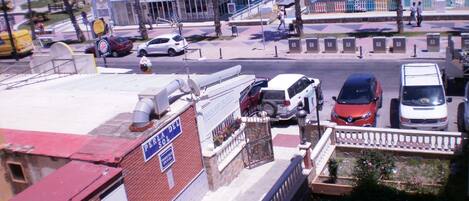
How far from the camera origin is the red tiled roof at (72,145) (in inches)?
507

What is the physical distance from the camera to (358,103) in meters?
20.4

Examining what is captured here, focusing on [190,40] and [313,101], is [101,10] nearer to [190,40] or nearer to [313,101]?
[190,40]

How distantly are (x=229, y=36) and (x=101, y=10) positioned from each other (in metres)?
19.3

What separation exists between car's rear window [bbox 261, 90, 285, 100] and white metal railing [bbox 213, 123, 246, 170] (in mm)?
3240

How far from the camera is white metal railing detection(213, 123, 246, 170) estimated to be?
1730 centimetres

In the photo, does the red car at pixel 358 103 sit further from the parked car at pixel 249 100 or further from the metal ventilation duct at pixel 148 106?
the metal ventilation duct at pixel 148 106

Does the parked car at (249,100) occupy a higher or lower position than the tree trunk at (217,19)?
lower

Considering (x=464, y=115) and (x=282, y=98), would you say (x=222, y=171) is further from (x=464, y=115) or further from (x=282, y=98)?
(x=464, y=115)

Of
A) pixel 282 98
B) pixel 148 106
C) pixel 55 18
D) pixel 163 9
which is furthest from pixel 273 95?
pixel 55 18

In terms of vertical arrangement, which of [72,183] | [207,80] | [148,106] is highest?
[148,106]

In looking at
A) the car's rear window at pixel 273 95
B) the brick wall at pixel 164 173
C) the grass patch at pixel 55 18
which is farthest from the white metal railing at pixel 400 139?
the grass patch at pixel 55 18

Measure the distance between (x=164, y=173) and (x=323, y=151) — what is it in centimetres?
511

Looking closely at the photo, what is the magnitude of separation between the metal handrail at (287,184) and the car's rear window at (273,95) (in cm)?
687

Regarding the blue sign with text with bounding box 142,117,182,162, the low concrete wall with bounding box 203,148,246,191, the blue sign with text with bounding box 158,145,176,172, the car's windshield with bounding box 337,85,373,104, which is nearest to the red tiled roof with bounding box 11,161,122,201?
the blue sign with text with bounding box 142,117,182,162
